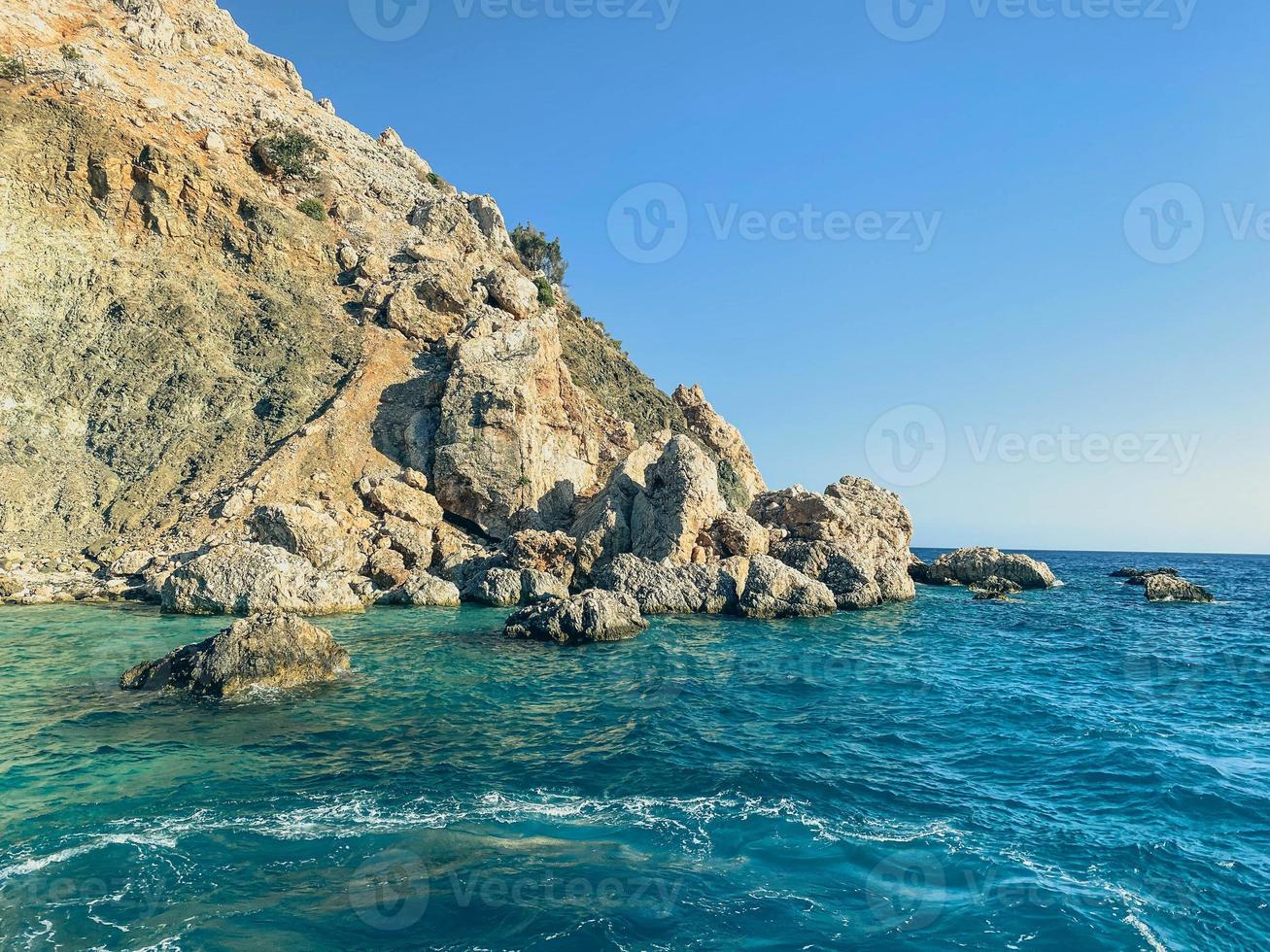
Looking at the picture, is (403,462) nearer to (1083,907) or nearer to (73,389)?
(73,389)

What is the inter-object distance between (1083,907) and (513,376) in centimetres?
3582

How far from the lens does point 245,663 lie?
14.9m

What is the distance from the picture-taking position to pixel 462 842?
823cm

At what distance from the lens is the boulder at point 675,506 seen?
3083cm

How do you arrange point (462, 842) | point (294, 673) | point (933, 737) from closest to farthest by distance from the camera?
point (462, 842), point (933, 737), point (294, 673)

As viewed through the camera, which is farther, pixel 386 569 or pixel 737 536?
pixel 737 536

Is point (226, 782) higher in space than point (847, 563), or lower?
lower

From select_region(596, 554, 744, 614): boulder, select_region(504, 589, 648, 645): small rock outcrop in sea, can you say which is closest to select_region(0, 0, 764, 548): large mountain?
select_region(596, 554, 744, 614): boulder

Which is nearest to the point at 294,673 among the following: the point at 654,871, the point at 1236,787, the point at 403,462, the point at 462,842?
the point at 462,842

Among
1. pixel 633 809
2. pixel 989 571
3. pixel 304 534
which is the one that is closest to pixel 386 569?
pixel 304 534

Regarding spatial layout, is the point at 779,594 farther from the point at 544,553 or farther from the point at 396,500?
the point at 396,500

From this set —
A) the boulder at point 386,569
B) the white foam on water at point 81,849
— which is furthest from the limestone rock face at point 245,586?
the white foam on water at point 81,849

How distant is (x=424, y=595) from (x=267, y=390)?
1821cm

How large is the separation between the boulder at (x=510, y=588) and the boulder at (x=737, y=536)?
7.35 meters
